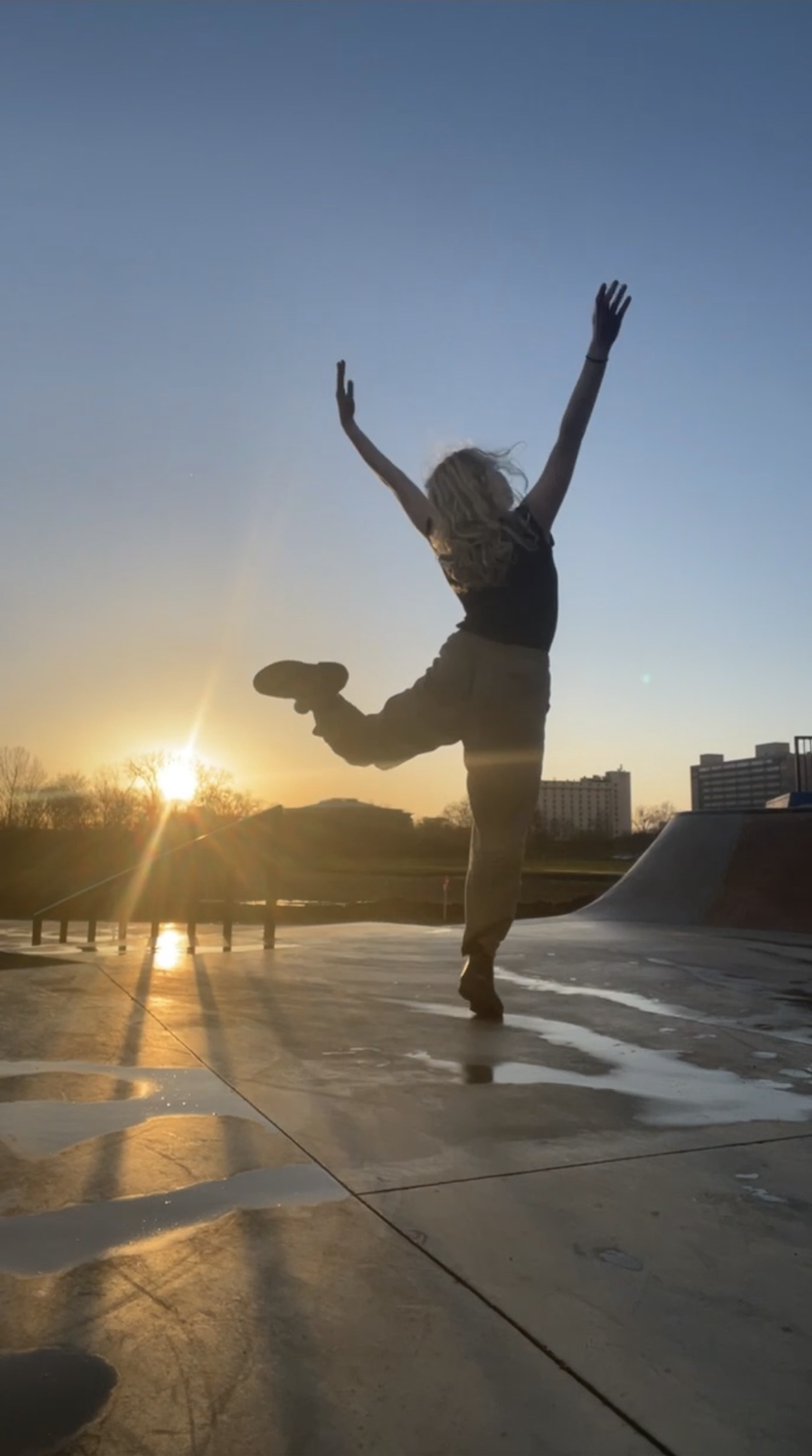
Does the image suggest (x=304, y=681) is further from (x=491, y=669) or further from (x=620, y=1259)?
(x=620, y=1259)

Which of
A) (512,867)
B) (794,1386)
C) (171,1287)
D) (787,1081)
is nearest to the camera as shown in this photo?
(794,1386)

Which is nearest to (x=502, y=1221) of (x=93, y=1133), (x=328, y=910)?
(x=93, y=1133)

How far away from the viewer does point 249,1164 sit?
6.12 feet

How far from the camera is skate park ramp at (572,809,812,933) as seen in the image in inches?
287

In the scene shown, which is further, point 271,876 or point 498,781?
point 271,876

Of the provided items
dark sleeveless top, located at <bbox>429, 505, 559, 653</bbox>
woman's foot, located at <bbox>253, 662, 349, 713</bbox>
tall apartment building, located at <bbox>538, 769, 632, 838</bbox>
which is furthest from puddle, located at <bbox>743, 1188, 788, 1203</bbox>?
tall apartment building, located at <bbox>538, 769, 632, 838</bbox>

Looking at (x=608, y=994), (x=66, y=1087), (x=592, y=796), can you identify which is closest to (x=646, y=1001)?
(x=608, y=994)

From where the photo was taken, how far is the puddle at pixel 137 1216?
1470mm

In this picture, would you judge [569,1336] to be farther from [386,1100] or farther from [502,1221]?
[386,1100]

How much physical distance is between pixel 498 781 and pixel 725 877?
15.6 feet

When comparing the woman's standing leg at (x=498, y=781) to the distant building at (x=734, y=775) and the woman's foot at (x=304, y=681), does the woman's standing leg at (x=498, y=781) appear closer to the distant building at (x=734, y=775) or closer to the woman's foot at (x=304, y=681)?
the woman's foot at (x=304, y=681)

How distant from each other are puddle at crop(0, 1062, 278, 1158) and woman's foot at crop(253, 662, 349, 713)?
151 cm

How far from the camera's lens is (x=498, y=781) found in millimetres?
3588

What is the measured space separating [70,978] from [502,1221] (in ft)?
9.94
